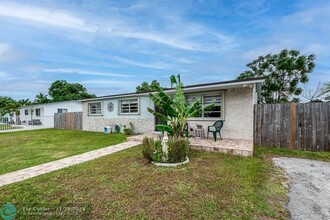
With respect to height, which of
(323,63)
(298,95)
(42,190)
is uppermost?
(323,63)

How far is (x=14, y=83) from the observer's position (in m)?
34.8

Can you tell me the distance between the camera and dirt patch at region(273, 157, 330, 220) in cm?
315

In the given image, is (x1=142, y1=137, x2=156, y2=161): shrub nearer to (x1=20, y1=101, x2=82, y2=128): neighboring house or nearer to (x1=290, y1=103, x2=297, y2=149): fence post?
(x1=290, y1=103, x2=297, y2=149): fence post

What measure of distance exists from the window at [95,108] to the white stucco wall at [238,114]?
11009 millimetres

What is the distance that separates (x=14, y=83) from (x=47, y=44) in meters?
31.6

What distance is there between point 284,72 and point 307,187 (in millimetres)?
18092

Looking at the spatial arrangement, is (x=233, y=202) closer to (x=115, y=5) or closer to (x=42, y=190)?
(x=42, y=190)

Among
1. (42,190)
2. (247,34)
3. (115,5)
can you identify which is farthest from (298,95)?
(42,190)

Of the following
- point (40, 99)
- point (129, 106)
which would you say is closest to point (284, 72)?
point (129, 106)

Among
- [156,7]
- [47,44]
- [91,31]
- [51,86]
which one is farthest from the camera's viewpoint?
[51,86]

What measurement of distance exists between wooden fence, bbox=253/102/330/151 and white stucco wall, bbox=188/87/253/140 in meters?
0.32

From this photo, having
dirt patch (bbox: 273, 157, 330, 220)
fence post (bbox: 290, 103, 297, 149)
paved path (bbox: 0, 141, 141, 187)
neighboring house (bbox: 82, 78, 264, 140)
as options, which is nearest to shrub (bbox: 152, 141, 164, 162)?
paved path (bbox: 0, 141, 141, 187)

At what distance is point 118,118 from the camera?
559 inches

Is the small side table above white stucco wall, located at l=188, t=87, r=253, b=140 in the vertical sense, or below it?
below
